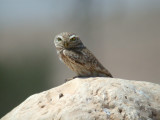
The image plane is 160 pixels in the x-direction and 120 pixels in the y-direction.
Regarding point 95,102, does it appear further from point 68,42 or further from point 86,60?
point 68,42

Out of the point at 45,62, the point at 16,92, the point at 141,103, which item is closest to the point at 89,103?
the point at 141,103

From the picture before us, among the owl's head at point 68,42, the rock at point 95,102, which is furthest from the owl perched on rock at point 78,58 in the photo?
the rock at point 95,102

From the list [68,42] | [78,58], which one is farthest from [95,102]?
[68,42]

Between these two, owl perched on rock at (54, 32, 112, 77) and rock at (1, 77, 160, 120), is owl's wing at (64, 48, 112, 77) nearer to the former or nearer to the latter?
owl perched on rock at (54, 32, 112, 77)

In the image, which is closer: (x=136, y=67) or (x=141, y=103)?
(x=141, y=103)

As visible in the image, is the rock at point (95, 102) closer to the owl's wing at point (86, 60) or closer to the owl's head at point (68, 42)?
the owl's wing at point (86, 60)

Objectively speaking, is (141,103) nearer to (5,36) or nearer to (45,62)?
(45,62)
